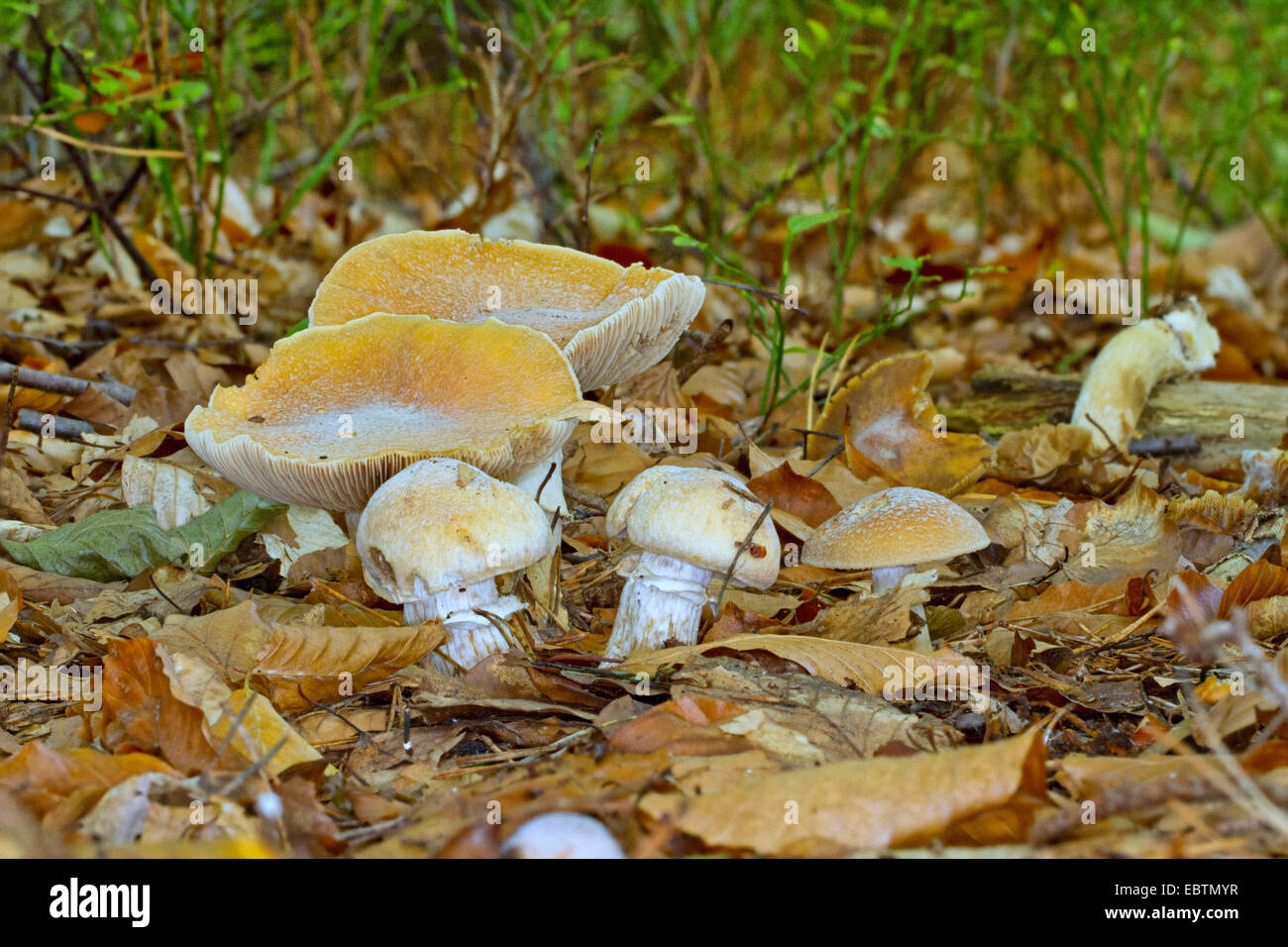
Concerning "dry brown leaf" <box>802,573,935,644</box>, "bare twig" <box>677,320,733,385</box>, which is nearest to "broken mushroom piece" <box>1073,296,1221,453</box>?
"bare twig" <box>677,320,733,385</box>

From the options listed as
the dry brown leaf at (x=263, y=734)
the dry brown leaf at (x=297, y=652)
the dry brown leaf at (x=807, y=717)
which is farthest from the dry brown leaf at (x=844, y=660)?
the dry brown leaf at (x=263, y=734)

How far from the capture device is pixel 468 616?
286 cm

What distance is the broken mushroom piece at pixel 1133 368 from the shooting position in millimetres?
4648

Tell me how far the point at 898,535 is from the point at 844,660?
1.32 feet

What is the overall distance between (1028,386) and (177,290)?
4.15 metres

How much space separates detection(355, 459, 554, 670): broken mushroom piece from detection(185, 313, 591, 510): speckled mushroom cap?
0.19 meters

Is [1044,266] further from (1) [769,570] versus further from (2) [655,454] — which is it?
(1) [769,570]

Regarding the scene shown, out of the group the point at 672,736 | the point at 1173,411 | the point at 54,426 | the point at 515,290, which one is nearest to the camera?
the point at 672,736

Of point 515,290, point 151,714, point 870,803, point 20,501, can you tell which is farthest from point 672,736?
point 20,501

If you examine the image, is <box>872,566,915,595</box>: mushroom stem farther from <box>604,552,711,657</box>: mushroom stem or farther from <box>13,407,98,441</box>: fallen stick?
<box>13,407,98,441</box>: fallen stick

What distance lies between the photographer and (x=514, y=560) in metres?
2.63

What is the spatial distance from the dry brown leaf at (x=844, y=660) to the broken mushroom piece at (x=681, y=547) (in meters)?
0.18

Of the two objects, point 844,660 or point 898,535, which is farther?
point 898,535

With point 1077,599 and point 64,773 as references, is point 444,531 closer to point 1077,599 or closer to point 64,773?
point 64,773
